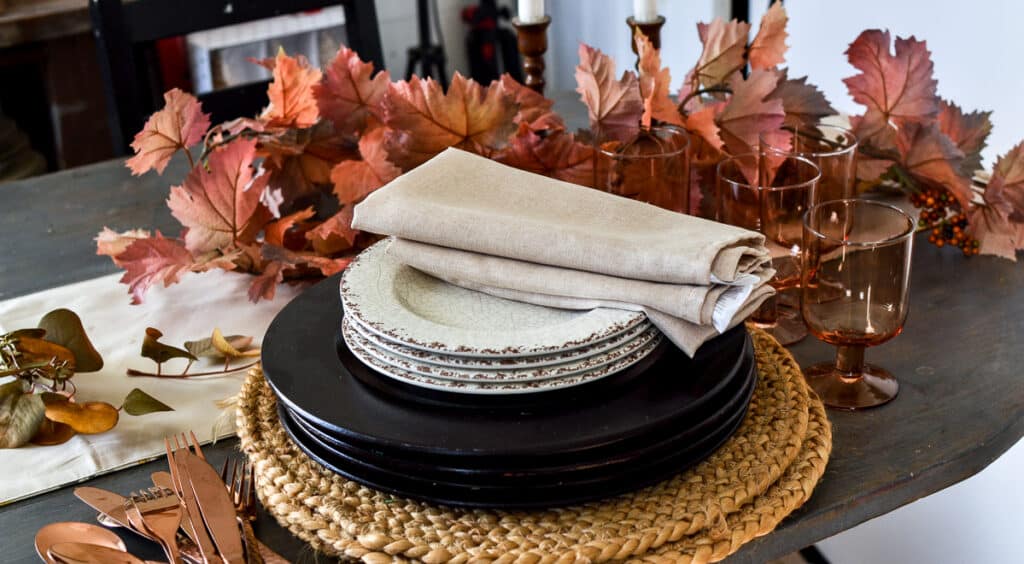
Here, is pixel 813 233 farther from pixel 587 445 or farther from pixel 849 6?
pixel 849 6

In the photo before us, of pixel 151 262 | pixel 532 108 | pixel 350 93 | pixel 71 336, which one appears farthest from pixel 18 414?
pixel 532 108

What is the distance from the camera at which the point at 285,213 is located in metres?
1.06

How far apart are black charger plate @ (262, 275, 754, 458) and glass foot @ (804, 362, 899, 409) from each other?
3.7 inches

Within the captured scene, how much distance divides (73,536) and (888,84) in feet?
2.56

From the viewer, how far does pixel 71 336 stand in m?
0.84

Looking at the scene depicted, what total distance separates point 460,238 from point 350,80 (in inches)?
13.0

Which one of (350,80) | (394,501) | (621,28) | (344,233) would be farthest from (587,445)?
(621,28)

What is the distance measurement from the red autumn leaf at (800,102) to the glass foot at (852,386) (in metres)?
0.27

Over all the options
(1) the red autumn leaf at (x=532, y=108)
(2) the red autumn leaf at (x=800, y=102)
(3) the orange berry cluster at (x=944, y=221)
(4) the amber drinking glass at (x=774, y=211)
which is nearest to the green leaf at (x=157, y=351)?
(1) the red autumn leaf at (x=532, y=108)

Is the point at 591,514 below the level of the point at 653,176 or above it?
below

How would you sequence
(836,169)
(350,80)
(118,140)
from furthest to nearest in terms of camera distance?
(118,140)
(350,80)
(836,169)

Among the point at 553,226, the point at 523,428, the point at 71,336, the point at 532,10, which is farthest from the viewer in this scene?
the point at 532,10

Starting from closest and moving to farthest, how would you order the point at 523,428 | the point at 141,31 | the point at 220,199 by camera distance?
the point at 523,428, the point at 220,199, the point at 141,31

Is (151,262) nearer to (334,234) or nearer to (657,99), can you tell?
(334,234)
